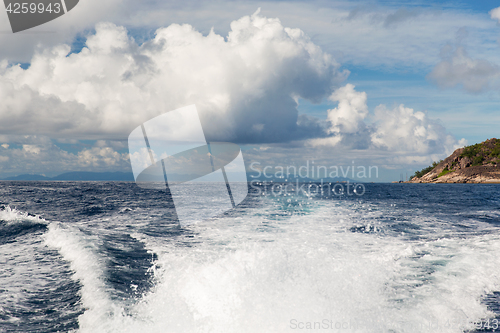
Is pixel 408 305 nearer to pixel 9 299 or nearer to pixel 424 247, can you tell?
pixel 424 247

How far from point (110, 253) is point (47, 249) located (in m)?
3.10

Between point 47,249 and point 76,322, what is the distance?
7357 mm

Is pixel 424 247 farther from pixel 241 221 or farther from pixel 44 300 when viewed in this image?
pixel 44 300

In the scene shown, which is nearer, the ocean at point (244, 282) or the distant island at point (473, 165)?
the ocean at point (244, 282)

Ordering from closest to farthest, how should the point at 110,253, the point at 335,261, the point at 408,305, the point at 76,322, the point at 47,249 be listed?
the point at 76,322, the point at 408,305, the point at 335,261, the point at 110,253, the point at 47,249

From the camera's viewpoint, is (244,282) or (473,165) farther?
(473,165)

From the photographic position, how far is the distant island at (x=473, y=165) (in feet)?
461

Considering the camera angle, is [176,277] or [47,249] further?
[47,249]

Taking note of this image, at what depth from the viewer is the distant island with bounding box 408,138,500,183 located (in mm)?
140500

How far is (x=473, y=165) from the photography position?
149125mm

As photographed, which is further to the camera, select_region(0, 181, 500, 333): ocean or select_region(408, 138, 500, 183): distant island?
select_region(408, 138, 500, 183): distant island

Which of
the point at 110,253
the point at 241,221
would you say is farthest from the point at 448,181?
the point at 110,253

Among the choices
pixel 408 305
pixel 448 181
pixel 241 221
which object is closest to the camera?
pixel 408 305

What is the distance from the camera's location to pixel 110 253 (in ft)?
36.7
